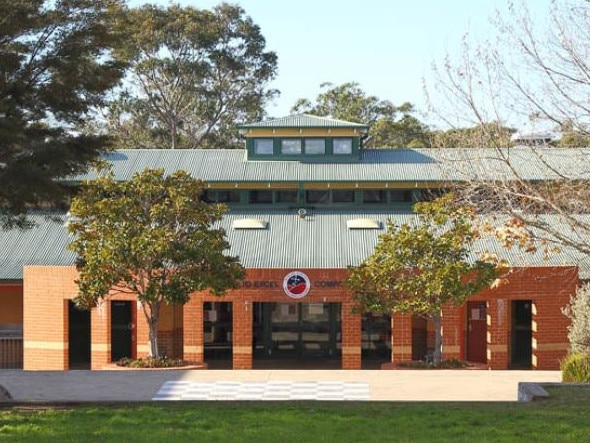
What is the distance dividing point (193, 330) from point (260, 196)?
28.9 feet

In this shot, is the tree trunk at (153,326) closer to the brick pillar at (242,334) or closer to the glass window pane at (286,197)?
the brick pillar at (242,334)

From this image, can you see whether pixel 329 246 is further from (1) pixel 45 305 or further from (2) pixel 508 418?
(2) pixel 508 418

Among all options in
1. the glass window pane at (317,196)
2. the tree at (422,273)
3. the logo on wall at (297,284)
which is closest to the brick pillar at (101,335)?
the logo on wall at (297,284)

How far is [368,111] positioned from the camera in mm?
80375

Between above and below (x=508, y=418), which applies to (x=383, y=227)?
above

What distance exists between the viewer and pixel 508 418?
16.2m

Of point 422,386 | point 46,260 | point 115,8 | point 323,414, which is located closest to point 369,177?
point 46,260

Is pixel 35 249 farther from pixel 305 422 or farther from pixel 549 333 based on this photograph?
pixel 305 422

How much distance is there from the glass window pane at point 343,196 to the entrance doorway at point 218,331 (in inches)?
269

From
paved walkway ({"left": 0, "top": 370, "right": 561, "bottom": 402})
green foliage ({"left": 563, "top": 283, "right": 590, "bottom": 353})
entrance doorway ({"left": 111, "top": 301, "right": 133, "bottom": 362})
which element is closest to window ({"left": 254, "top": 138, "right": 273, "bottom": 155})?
entrance doorway ({"left": 111, "top": 301, "right": 133, "bottom": 362})

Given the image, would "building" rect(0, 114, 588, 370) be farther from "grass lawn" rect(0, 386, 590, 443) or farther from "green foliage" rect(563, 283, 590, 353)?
"grass lawn" rect(0, 386, 590, 443)

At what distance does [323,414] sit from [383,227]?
20.0 meters

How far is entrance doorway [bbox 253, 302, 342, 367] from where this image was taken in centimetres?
3419

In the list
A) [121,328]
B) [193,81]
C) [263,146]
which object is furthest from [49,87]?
[193,81]
